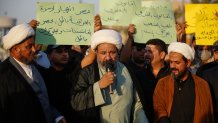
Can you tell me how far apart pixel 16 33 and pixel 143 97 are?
1497 mm

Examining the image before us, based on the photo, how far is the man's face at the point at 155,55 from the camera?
713 centimetres

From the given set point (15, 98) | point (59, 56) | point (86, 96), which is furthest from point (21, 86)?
point (59, 56)

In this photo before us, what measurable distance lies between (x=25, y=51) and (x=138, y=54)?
8.10ft

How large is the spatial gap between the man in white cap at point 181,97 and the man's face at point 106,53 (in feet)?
3.04

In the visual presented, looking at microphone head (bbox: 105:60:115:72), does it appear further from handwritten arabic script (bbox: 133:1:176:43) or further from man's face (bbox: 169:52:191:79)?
handwritten arabic script (bbox: 133:1:176:43)

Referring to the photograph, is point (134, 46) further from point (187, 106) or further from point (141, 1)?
point (187, 106)

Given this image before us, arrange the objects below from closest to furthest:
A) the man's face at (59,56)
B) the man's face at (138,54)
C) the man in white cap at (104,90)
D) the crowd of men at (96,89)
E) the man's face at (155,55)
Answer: the crowd of men at (96,89), the man in white cap at (104,90), the man's face at (59,56), the man's face at (155,55), the man's face at (138,54)

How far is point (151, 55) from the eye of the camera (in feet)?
23.8

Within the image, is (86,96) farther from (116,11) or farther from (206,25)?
(206,25)

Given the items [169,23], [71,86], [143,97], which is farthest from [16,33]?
[169,23]

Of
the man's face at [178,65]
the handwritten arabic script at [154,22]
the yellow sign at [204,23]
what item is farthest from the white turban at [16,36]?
the yellow sign at [204,23]

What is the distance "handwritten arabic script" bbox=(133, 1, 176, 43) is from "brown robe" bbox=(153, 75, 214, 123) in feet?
3.25

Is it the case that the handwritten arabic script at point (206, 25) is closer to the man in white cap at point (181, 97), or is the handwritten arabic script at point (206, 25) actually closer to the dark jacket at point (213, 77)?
the dark jacket at point (213, 77)

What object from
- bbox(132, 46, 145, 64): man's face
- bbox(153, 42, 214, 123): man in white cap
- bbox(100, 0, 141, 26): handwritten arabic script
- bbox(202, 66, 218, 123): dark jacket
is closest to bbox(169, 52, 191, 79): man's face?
bbox(153, 42, 214, 123): man in white cap
